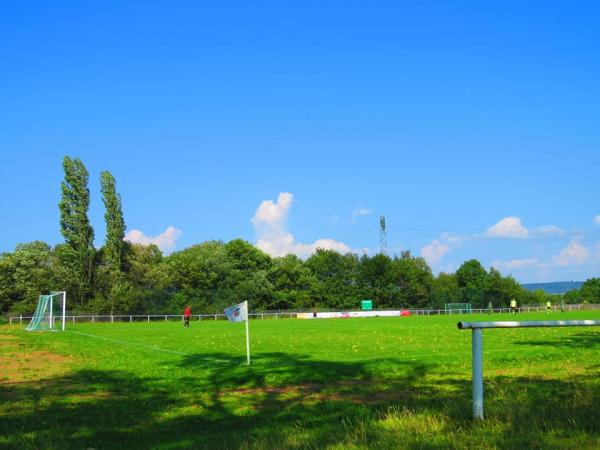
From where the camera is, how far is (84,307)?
68.9 metres

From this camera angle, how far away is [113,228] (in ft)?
238

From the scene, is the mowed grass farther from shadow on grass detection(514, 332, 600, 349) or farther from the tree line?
the tree line

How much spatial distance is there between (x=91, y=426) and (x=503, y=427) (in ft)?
18.3

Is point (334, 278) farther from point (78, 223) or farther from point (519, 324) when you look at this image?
point (519, 324)

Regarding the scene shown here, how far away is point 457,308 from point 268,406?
288ft

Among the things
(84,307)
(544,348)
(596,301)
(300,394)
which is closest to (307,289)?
(84,307)

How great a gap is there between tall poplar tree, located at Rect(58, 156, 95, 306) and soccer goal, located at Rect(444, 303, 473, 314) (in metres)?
53.2

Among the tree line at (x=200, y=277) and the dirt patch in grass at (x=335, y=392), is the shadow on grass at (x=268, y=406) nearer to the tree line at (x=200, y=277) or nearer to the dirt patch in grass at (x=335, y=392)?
the dirt patch in grass at (x=335, y=392)

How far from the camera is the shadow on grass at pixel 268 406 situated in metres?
5.98

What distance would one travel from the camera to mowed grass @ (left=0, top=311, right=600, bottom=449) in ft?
18.9

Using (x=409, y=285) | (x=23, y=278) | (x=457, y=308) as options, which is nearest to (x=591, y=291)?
(x=409, y=285)

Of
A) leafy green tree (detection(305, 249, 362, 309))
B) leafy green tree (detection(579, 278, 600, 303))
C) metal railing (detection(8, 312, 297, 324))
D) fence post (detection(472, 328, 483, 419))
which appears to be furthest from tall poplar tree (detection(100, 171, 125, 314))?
leafy green tree (detection(579, 278, 600, 303))

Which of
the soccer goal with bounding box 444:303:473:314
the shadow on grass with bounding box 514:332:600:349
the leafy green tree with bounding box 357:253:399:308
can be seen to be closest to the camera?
the shadow on grass with bounding box 514:332:600:349

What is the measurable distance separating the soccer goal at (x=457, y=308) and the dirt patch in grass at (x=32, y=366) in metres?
78.5
